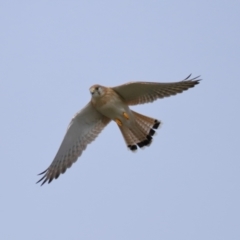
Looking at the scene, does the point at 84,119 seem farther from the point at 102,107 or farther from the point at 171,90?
the point at 171,90

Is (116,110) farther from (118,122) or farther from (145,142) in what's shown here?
(145,142)

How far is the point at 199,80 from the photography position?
15.6m

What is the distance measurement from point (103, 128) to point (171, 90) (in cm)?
190

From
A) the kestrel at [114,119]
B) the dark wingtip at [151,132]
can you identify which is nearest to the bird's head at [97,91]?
the kestrel at [114,119]

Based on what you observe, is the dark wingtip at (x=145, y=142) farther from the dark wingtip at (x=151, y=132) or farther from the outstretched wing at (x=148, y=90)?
the outstretched wing at (x=148, y=90)

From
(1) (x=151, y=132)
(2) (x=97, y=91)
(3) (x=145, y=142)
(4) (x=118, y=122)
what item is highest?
(2) (x=97, y=91)

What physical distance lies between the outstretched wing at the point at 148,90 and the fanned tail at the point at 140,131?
1.17ft

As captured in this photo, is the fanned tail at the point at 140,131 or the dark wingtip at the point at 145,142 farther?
the dark wingtip at the point at 145,142

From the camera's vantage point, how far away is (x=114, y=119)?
16.7 m

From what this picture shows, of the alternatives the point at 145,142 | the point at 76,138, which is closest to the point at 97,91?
the point at 76,138

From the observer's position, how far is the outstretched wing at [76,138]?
16672 millimetres

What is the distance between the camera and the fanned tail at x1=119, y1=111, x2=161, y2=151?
16.6 m

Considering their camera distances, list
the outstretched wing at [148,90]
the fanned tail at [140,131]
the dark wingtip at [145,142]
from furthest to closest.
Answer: the dark wingtip at [145,142] < the fanned tail at [140,131] < the outstretched wing at [148,90]

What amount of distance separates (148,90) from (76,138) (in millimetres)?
1908
